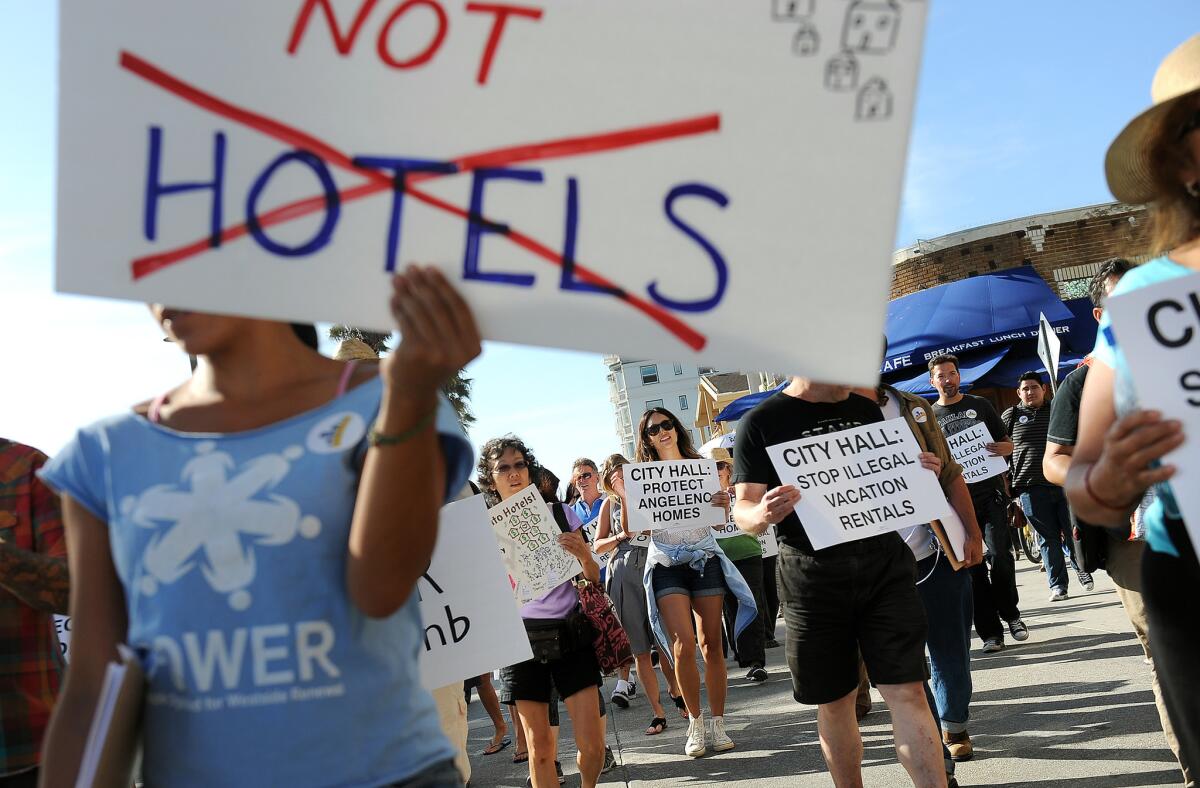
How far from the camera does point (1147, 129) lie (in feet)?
7.98

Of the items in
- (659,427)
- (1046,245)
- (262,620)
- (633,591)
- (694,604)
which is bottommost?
(633,591)

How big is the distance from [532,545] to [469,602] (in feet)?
7.27

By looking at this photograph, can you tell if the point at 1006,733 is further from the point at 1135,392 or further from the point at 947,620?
the point at 1135,392

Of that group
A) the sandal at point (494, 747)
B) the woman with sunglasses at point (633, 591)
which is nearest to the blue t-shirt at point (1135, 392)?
the woman with sunglasses at point (633, 591)

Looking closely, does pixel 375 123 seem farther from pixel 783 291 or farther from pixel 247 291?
pixel 783 291

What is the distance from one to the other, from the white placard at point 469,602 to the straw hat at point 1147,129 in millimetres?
2705

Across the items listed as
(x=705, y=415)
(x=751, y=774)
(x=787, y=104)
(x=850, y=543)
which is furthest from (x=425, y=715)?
(x=705, y=415)

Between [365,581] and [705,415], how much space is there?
54975mm

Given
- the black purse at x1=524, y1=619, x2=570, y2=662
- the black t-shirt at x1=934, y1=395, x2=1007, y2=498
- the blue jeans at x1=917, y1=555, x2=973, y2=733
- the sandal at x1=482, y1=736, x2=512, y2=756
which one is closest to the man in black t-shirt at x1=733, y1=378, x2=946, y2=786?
the blue jeans at x1=917, y1=555, x2=973, y2=733

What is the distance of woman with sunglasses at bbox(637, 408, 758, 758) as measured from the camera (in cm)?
799

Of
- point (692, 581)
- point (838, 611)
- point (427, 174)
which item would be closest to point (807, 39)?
point (427, 174)

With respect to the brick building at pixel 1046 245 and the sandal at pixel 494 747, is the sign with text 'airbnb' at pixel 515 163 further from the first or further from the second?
the brick building at pixel 1046 245

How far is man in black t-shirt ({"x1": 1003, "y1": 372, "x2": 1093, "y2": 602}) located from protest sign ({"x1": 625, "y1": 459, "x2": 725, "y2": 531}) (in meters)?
3.34

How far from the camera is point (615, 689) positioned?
12.1 metres
